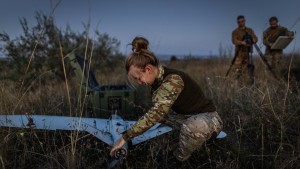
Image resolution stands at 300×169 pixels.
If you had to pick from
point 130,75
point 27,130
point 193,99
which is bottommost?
point 27,130

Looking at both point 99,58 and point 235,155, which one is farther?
point 99,58

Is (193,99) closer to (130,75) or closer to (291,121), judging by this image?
(130,75)

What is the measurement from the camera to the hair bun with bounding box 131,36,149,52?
245 cm

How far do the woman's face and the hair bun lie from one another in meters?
0.14

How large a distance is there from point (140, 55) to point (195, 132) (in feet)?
2.56

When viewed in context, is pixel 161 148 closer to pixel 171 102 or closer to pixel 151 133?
pixel 151 133

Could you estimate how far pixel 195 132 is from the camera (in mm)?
2656

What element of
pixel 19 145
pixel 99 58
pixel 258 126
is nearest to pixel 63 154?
pixel 19 145

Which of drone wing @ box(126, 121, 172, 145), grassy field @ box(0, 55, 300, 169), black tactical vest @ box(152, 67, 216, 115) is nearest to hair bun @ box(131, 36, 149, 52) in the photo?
black tactical vest @ box(152, 67, 216, 115)

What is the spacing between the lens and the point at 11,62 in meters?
6.75

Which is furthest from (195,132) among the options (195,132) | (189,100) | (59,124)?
(59,124)

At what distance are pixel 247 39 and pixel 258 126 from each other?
3699 millimetres

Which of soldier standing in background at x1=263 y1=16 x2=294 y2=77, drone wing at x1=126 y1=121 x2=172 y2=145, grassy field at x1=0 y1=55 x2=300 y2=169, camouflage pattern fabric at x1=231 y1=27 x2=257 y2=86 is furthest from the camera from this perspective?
camouflage pattern fabric at x1=231 y1=27 x2=257 y2=86

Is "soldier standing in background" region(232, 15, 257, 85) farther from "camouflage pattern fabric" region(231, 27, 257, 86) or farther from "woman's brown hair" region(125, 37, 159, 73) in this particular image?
"woman's brown hair" region(125, 37, 159, 73)
